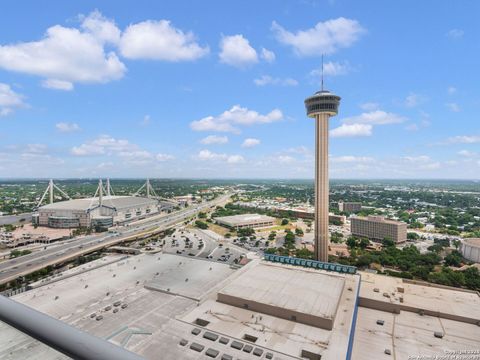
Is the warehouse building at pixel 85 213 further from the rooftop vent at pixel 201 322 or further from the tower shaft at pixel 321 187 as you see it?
the rooftop vent at pixel 201 322

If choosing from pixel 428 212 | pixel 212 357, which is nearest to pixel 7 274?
pixel 212 357

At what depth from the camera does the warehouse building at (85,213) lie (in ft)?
427

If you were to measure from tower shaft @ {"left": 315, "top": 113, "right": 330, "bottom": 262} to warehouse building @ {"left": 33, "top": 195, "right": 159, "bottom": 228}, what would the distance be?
98.9 m

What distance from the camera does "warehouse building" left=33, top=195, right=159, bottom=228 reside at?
13012cm

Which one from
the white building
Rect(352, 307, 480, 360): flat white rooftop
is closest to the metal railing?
Rect(352, 307, 480, 360): flat white rooftop

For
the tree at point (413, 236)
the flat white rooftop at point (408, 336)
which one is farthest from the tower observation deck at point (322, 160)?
the tree at point (413, 236)

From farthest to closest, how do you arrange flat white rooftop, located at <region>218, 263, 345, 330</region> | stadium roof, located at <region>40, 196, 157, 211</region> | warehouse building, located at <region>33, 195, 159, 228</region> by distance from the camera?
stadium roof, located at <region>40, 196, 157, 211</region> < warehouse building, located at <region>33, 195, 159, 228</region> < flat white rooftop, located at <region>218, 263, 345, 330</region>

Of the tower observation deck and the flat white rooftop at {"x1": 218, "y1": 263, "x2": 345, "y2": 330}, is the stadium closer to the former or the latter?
the tower observation deck

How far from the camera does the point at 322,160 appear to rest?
257 feet

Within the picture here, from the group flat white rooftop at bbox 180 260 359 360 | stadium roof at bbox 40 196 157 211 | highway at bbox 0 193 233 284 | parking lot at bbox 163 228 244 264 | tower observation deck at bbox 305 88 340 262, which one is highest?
tower observation deck at bbox 305 88 340 262

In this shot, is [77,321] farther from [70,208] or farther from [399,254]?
[70,208]

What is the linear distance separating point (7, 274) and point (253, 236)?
251 feet

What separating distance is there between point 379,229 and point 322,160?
56.6 m

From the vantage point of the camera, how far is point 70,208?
13375cm
